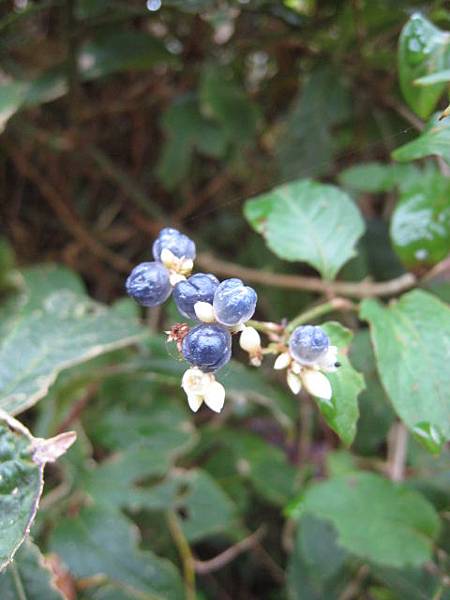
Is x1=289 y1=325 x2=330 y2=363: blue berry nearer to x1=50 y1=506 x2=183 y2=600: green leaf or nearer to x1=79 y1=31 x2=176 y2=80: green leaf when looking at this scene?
x1=50 y1=506 x2=183 y2=600: green leaf

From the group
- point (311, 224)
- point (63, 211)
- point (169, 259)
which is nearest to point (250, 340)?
point (169, 259)

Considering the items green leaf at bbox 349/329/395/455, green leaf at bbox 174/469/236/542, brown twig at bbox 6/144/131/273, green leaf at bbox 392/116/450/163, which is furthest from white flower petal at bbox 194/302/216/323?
brown twig at bbox 6/144/131/273

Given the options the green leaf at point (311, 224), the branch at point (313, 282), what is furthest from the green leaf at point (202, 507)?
the green leaf at point (311, 224)

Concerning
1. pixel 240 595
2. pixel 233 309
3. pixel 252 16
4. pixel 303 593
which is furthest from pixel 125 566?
pixel 252 16

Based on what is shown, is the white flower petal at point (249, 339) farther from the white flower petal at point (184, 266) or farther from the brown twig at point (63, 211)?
the brown twig at point (63, 211)

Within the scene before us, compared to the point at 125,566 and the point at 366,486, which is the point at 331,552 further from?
the point at 125,566

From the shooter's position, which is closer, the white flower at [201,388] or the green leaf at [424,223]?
the white flower at [201,388]
